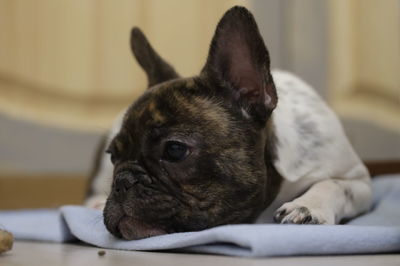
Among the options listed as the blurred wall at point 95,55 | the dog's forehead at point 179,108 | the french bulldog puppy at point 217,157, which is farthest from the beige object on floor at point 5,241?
the blurred wall at point 95,55

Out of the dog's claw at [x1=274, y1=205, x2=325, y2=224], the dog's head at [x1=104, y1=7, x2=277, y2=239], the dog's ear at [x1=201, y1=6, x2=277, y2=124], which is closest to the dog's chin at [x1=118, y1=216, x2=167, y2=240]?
the dog's head at [x1=104, y1=7, x2=277, y2=239]

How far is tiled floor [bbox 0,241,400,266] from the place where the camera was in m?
1.30

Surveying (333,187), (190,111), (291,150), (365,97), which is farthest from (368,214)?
(365,97)

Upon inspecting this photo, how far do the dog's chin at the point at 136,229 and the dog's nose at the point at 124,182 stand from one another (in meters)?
0.07

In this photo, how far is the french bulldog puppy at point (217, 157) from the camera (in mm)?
1599

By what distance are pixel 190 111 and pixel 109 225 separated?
36cm

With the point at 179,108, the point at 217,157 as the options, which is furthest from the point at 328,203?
the point at 179,108

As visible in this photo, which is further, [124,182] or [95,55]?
[95,55]

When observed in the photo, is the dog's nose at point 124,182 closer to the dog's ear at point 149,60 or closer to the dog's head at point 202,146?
the dog's head at point 202,146

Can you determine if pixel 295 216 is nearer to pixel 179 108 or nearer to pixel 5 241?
pixel 179 108

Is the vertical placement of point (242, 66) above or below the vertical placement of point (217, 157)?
above

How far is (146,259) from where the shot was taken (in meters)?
1.41

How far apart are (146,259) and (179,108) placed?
44cm

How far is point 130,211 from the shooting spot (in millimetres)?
1602
